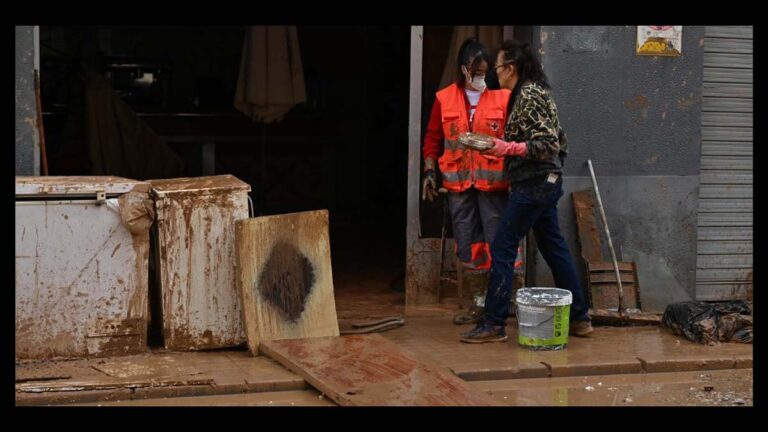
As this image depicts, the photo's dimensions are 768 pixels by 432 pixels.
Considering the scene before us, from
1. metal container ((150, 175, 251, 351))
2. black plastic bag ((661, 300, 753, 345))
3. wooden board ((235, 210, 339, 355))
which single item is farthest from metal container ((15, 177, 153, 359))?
black plastic bag ((661, 300, 753, 345))

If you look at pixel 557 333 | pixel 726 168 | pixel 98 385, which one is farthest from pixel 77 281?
pixel 726 168

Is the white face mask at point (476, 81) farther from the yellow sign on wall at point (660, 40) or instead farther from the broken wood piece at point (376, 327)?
the broken wood piece at point (376, 327)

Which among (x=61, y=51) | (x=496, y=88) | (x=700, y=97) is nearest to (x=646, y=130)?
(x=700, y=97)

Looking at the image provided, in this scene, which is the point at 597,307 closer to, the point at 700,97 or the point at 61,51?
the point at 700,97

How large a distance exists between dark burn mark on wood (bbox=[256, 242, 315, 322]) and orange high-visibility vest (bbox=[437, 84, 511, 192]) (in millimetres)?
1418

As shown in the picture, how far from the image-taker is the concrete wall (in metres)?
8.71

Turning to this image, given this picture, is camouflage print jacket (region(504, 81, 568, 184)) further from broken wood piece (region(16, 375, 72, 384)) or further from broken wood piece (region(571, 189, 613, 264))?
broken wood piece (region(16, 375, 72, 384))

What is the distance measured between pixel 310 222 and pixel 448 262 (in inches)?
70.8

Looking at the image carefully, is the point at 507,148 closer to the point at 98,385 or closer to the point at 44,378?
the point at 98,385

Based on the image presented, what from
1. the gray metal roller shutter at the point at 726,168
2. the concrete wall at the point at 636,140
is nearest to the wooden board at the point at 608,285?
the concrete wall at the point at 636,140

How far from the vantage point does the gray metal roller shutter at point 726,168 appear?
9.15 m

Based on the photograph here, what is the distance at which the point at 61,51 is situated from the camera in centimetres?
1566

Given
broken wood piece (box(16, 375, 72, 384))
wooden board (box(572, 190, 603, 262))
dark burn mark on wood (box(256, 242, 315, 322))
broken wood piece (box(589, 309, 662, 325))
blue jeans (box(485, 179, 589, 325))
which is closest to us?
broken wood piece (box(16, 375, 72, 384))

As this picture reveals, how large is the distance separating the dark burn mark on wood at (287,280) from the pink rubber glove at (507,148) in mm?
1451
